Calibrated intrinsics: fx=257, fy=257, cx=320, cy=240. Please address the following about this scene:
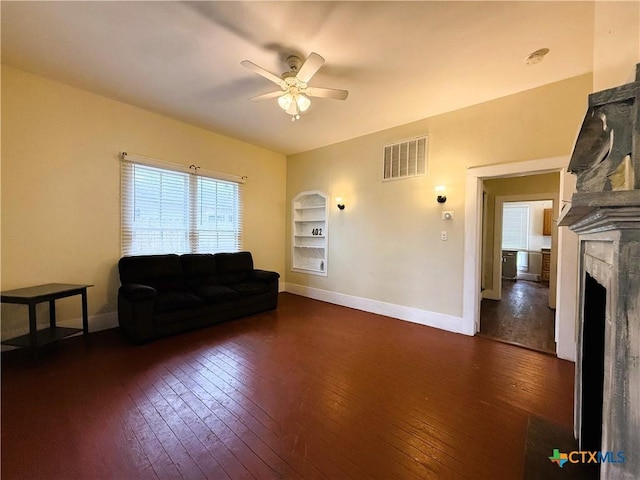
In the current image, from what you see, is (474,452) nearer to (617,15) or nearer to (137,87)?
(617,15)

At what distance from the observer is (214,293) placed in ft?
12.0

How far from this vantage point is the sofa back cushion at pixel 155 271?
343cm

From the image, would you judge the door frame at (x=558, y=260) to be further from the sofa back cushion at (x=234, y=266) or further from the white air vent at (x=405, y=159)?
the sofa back cushion at (x=234, y=266)

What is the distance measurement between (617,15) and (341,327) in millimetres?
3620

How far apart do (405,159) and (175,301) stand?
151 inches

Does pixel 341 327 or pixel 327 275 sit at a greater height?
pixel 327 275

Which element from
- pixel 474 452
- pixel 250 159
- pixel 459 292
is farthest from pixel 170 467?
pixel 250 159

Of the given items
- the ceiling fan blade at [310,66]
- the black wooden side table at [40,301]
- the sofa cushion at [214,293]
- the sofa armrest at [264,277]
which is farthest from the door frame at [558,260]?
the black wooden side table at [40,301]

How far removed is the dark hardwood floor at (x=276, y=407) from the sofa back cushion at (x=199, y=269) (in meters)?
1.14

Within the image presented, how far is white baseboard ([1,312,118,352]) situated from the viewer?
2855mm

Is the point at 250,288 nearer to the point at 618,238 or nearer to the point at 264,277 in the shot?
the point at 264,277

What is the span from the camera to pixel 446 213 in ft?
11.8

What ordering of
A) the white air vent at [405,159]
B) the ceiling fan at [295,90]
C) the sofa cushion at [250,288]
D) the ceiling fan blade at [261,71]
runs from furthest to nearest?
the sofa cushion at [250,288]
the white air vent at [405,159]
the ceiling fan at [295,90]
the ceiling fan blade at [261,71]

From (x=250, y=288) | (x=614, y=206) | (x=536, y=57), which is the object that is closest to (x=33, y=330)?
(x=250, y=288)
